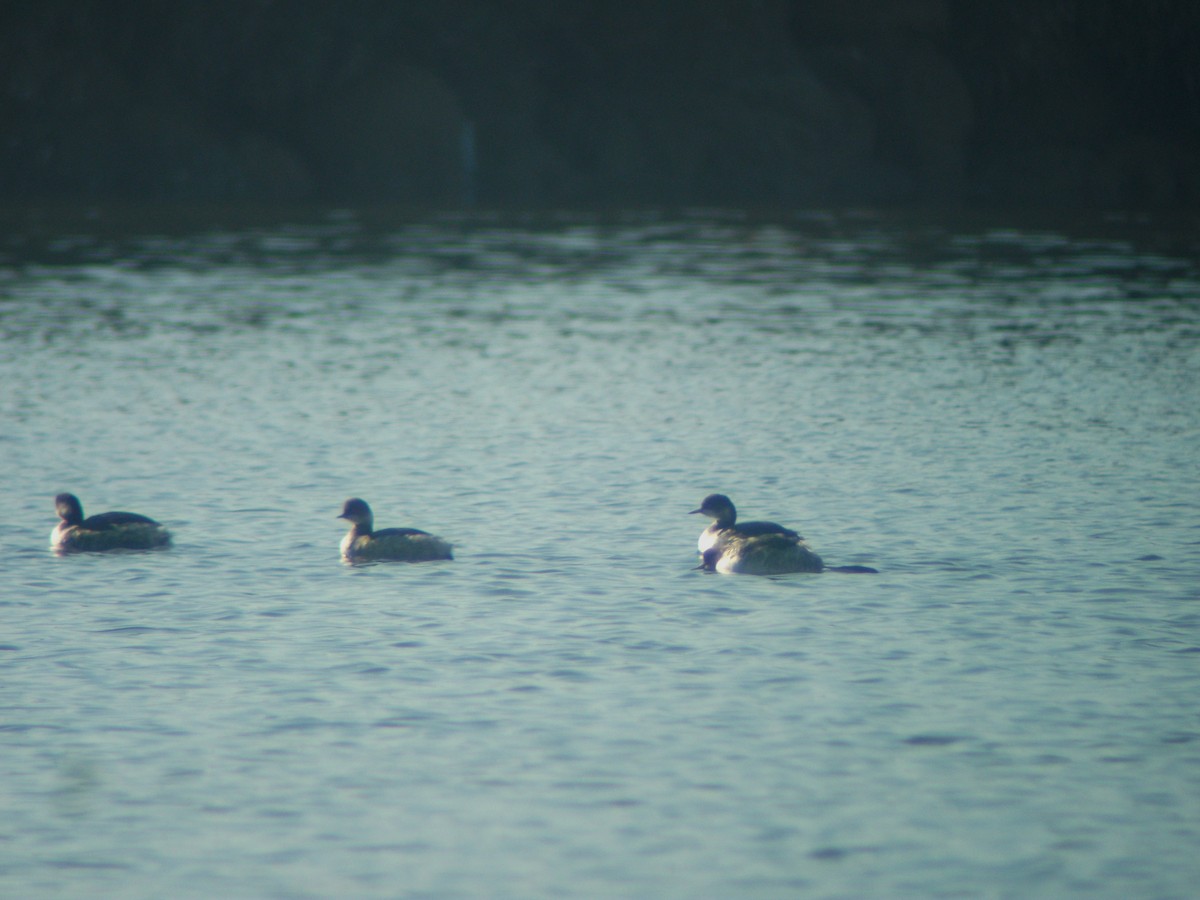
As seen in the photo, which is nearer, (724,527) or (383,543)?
(383,543)

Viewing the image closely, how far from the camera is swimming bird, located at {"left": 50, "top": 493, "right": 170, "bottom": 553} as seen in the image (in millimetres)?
16781

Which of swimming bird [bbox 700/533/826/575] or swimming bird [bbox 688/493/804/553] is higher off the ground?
swimming bird [bbox 688/493/804/553]

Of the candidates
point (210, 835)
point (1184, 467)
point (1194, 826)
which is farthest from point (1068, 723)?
point (1184, 467)

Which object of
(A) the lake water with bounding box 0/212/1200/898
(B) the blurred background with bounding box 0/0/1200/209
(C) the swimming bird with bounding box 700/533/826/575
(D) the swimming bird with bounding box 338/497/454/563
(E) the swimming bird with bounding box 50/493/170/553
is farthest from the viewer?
(B) the blurred background with bounding box 0/0/1200/209

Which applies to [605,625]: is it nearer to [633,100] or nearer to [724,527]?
[724,527]

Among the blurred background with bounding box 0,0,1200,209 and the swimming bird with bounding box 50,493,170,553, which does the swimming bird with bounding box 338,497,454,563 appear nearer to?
the swimming bird with bounding box 50,493,170,553

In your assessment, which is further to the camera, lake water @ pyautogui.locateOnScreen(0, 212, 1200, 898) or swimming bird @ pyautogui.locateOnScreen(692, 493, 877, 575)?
swimming bird @ pyautogui.locateOnScreen(692, 493, 877, 575)

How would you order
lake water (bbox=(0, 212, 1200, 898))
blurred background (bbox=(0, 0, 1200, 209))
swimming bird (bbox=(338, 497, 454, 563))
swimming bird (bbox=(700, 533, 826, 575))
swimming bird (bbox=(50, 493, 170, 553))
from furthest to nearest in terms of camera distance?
blurred background (bbox=(0, 0, 1200, 209))
swimming bird (bbox=(50, 493, 170, 553))
swimming bird (bbox=(338, 497, 454, 563))
swimming bird (bbox=(700, 533, 826, 575))
lake water (bbox=(0, 212, 1200, 898))

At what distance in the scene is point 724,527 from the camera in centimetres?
1678

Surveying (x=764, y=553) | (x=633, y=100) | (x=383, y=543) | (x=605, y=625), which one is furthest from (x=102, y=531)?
(x=633, y=100)

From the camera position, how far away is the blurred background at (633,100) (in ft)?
259

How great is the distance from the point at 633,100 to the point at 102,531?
234 feet

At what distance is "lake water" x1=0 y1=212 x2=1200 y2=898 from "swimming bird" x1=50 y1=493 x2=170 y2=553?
18 centimetres

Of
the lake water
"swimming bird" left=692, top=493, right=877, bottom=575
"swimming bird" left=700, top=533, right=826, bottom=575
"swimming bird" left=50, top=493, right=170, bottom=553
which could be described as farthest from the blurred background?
"swimming bird" left=700, top=533, right=826, bottom=575
